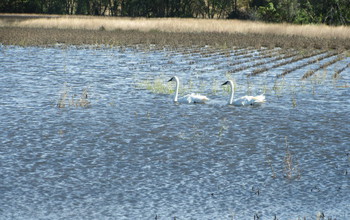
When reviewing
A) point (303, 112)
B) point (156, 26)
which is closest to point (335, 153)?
point (303, 112)

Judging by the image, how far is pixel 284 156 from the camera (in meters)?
9.82

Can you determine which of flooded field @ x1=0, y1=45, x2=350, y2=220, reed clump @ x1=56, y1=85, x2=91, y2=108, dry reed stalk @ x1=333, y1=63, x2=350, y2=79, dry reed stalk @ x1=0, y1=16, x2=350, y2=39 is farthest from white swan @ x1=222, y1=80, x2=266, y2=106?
dry reed stalk @ x1=0, y1=16, x2=350, y2=39

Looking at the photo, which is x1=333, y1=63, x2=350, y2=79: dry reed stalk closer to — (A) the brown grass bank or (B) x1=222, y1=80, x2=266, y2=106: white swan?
(B) x1=222, y1=80, x2=266, y2=106: white swan

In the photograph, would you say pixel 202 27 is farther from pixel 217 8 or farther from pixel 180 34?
pixel 217 8

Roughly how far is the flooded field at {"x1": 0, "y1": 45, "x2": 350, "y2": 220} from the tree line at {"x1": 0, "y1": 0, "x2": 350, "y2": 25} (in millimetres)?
37399

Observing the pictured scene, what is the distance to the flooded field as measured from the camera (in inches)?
292

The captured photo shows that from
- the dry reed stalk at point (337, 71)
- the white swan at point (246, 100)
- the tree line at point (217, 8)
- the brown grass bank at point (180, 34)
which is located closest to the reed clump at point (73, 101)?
the white swan at point (246, 100)

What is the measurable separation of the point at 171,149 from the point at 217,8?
81818mm

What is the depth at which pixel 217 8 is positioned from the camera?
9044 centimetres

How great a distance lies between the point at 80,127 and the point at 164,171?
3.71m

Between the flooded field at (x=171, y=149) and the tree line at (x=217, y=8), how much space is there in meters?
37.4

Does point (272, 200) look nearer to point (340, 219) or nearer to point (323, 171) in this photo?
point (340, 219)

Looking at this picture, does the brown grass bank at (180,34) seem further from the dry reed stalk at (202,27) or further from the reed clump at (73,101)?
the reed clump at (73,101)

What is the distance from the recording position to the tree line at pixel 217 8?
187 ft
